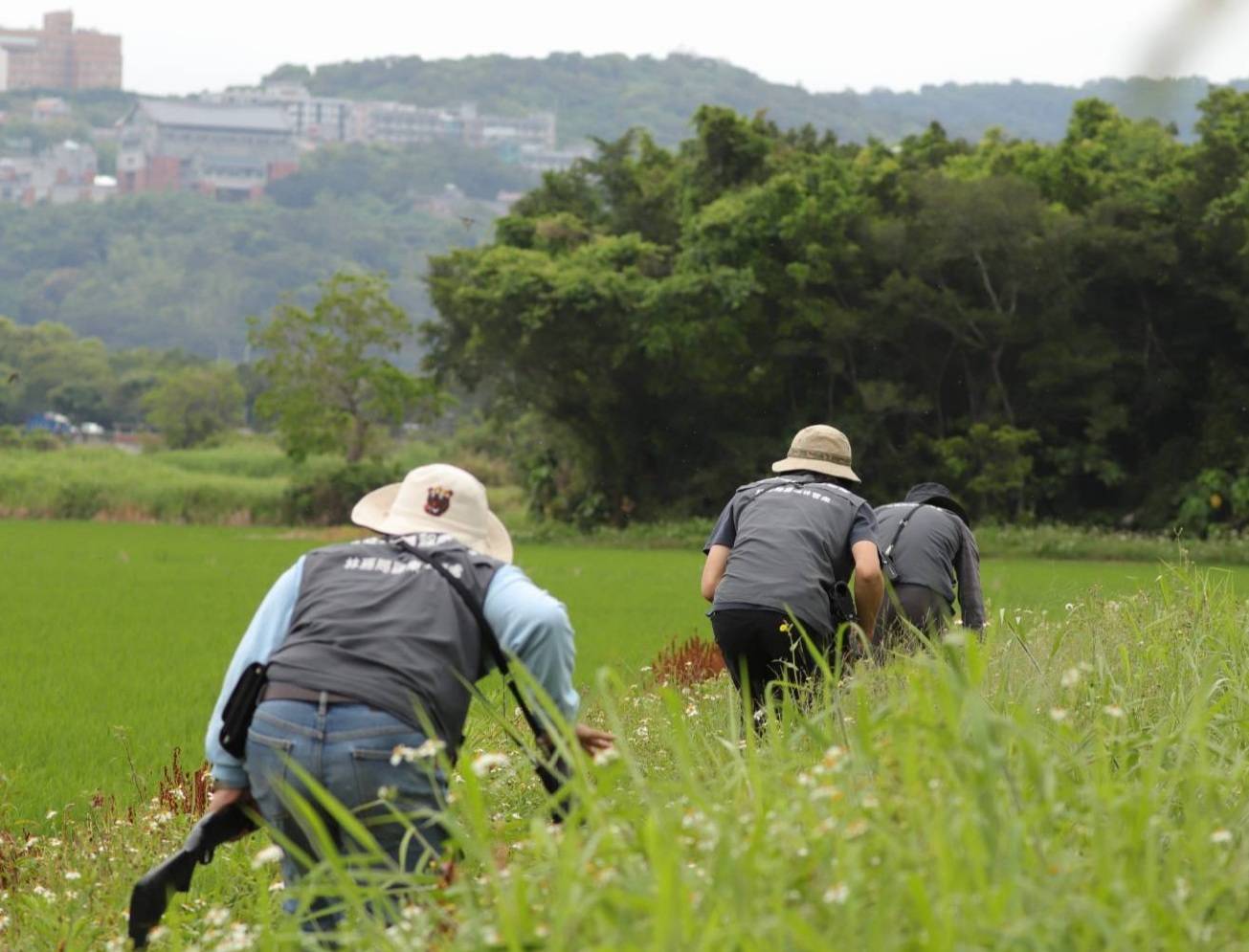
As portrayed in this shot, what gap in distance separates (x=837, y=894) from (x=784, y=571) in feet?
14.8

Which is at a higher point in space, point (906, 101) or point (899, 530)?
point (906, 101)

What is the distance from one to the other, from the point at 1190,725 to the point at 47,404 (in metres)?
110

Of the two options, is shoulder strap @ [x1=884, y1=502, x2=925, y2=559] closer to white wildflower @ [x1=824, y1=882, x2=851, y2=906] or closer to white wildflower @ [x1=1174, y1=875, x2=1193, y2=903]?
white wildflower @ [x1=1174, y1=875, x2=1193, y2=903]

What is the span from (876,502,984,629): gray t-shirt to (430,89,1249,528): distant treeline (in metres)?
30.4

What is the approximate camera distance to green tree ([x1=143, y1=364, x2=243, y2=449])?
8556 centimetres

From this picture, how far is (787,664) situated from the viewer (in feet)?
24.6

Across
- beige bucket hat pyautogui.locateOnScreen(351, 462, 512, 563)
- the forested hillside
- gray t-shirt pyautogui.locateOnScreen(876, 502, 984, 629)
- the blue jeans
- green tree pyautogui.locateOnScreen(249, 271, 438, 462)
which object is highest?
the forested hillside

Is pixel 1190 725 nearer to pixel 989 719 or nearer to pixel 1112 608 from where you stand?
pixel 989 719

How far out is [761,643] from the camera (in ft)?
25.5

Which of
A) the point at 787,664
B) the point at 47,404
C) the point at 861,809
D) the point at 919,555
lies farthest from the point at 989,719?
the point at 47,404

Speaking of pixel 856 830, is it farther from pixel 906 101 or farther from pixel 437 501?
pixel 906 101

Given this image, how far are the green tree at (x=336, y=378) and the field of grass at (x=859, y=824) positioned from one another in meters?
46.2

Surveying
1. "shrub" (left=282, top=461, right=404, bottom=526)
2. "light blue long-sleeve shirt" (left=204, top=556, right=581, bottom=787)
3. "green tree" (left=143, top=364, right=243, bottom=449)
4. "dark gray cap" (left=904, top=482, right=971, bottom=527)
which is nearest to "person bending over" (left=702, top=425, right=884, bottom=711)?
"dark gray cap" (left=904, top=482, right=971, bottom=527)

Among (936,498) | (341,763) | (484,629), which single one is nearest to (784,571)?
(936,498)
